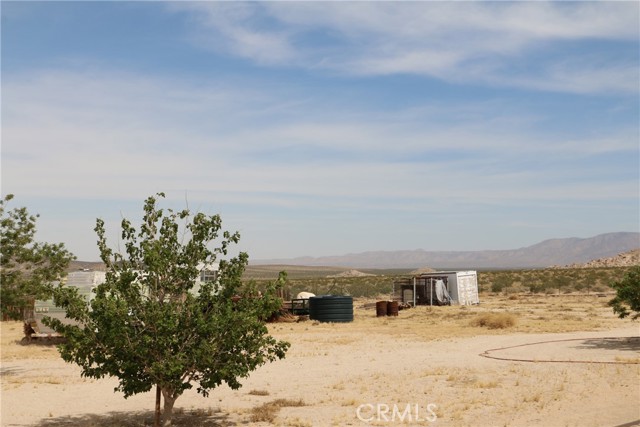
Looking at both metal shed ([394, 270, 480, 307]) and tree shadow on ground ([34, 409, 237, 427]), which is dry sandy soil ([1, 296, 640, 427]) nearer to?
tree shadow on ground ([34, 409, 237, 427])

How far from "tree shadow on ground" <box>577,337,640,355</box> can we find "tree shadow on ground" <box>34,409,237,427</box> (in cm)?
1451

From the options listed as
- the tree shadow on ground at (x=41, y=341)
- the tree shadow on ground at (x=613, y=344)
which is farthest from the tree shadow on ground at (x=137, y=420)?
the tree shadow on ground at (x=41, y=341)

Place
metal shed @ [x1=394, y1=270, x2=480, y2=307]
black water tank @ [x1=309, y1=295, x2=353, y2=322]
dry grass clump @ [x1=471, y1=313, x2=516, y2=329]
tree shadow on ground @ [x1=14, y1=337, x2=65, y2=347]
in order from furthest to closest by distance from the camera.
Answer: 1. metal shed @ [x1=394, y1=270, x2=480, y2=307]
2. black water tank @ [x1=309, y1=295, x2=353, y2=322]
3. dry grass clump @ [x1=471, y1=313, x2=516, y2=329]
4. tree shadow on ground @ [x1=14, y1=337, x2=65, y2=347]

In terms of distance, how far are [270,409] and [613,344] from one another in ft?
49.3

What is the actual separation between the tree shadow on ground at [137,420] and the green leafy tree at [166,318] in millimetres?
912

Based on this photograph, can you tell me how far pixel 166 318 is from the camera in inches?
487

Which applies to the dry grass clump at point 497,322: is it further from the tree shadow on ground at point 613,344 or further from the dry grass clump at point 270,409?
the dry grass clump at point 270,409

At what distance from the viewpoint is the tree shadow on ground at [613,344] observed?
76.0ft

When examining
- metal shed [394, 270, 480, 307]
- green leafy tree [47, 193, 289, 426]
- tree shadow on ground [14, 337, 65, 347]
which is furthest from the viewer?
metal shed [394, 270, 480, 307]

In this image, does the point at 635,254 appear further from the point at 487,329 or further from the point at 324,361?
the point at 324,361

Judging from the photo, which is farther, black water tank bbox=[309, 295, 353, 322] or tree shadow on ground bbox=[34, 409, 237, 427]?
black water tank bbox=[309, 295, 353, 322]

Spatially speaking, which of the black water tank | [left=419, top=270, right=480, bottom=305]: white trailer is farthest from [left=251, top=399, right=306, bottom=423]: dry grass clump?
[left=419, top=270, right=480, bottom=305]: white trailer

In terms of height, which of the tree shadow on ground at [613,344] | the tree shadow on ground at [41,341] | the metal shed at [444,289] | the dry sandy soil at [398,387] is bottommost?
the tree shadow on ground at [613,344]

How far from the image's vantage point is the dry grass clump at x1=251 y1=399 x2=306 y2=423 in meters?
14.0
